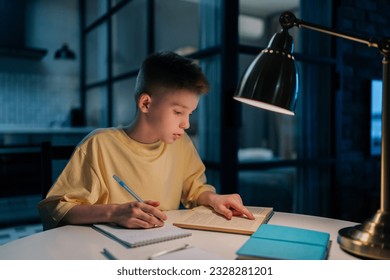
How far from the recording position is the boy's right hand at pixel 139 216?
79 cm

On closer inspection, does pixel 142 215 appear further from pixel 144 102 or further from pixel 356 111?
pixel 356 111

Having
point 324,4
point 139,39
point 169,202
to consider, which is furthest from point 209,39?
point 139,39

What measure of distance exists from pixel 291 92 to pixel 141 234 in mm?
398

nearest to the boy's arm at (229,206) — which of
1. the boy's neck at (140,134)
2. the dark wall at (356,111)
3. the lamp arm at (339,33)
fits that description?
the boy's neck at (140,134)

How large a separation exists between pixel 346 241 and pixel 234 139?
1228 millimetres

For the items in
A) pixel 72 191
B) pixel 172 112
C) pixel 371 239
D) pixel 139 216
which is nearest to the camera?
pixel 371 239

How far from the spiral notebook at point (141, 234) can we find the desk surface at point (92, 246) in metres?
0.01

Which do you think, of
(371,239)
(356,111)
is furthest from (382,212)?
(356,111)

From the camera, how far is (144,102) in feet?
3.59

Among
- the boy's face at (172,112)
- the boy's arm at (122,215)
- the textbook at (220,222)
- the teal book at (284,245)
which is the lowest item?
the textbook at (220,222)

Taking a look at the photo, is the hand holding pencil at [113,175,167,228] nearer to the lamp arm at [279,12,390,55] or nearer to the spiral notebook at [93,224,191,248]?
the spiral notebook at [93,224,191,248]

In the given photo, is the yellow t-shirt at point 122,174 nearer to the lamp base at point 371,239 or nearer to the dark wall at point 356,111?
the lamp base at point 371,239

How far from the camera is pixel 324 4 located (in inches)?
94.8
